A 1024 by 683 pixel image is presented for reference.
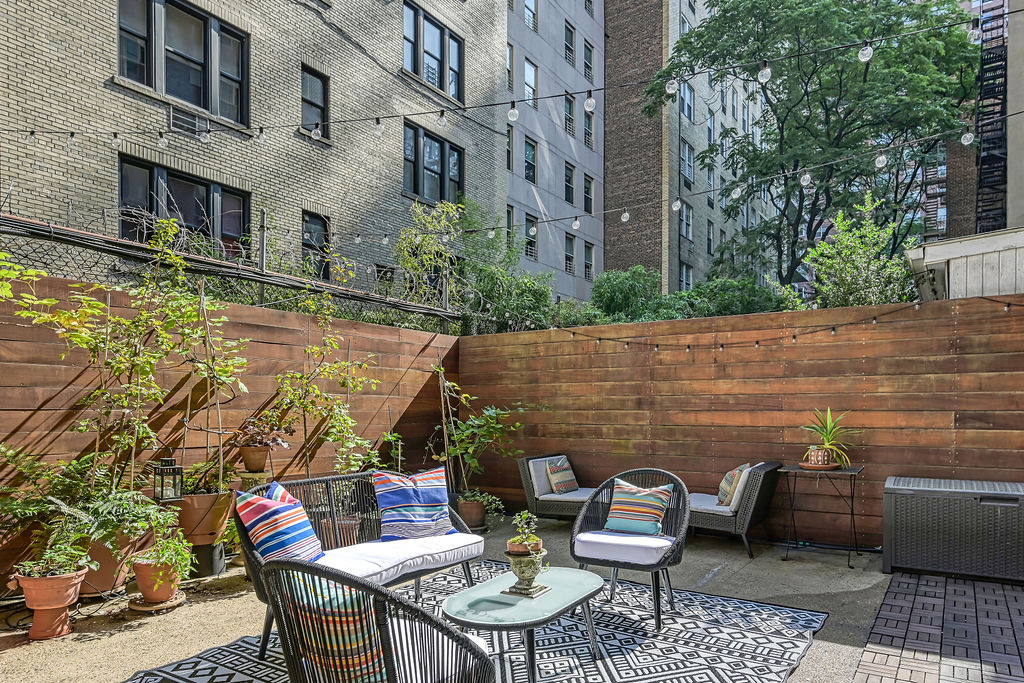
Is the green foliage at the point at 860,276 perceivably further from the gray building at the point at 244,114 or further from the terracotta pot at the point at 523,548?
the terracotta pot at the point at 523,548

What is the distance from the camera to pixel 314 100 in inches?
426

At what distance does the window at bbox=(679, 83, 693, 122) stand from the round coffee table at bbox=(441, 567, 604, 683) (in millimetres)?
19212

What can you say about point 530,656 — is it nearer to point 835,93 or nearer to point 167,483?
point 167,483

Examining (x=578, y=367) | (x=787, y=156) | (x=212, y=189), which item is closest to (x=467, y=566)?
(x=578, y=367)

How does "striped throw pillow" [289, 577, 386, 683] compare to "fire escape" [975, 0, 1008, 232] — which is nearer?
"striped throw pillow" [289, 577, 386, 683]

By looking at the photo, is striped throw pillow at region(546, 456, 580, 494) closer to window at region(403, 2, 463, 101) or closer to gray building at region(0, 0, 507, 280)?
gray building at region(0, 0, 507, 280)

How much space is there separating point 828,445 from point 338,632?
473 cm

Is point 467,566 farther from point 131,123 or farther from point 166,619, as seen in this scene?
point 131,123

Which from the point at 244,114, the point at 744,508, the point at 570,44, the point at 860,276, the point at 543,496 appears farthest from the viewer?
the point at 570,44

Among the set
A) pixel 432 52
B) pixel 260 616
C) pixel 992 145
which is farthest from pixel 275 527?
pixel 992 145

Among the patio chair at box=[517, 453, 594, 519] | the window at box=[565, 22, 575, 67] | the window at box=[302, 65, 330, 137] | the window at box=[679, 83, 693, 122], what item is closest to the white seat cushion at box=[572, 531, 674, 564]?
the patio chair at box=[517, 453, 594, 519]

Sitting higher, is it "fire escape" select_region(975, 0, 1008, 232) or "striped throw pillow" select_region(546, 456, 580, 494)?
"fire escape" select_region(975, 0, 1008, 232)

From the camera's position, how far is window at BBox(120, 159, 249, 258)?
830cm

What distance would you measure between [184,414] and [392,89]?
853 centimetres
